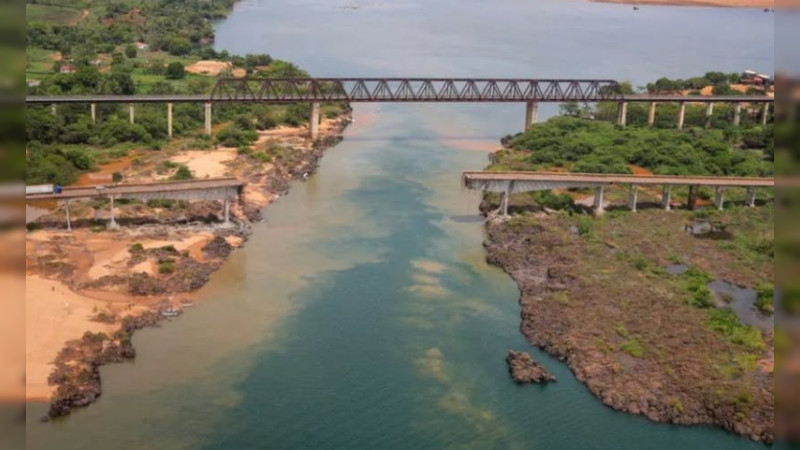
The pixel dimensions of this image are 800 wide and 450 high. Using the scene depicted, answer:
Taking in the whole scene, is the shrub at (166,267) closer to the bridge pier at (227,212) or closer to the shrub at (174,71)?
the bridge pier at (227,212)

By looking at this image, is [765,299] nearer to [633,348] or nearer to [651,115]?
[633,348]

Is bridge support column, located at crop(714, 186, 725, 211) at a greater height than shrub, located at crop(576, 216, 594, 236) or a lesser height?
greater

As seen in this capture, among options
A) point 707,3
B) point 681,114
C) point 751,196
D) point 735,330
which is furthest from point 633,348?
point 707,3

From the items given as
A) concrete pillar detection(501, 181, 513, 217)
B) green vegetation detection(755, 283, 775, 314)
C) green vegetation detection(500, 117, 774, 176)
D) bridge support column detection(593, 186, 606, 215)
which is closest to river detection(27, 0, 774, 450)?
concrete pillar detection(501, 181, 513, 217)

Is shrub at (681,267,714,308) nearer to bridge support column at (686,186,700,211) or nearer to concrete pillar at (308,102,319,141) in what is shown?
bridge support column at (686,186,700,211)

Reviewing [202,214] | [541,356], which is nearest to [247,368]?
[541,356]

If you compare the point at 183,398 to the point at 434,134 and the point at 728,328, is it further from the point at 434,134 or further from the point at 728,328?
the point at 434,134

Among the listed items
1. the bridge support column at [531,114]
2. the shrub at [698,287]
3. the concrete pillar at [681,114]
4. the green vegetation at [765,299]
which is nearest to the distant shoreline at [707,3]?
the concrete pillar at [681,114]
